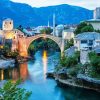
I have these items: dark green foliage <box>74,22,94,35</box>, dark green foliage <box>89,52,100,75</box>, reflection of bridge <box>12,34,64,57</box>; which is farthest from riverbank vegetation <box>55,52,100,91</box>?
reflection of bridge <box>12,34,64,57</box>

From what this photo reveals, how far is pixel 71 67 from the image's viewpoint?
97.7 ft

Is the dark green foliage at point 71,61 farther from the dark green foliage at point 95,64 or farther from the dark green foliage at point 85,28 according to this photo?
the dark green foliage at point 85,28

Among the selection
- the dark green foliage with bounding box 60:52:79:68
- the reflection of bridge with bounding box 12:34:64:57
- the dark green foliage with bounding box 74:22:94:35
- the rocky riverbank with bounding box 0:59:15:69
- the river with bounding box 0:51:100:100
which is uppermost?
the dark green foliage with bounding box 74:22:94:35

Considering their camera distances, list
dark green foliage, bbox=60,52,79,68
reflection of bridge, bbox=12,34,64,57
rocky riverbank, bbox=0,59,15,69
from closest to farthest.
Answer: dark green foliage, bbox=60,52,79,68 < rocky riverbank, bbox=0,59,15,69 < reflection of bridge, bbox=12,34,64,57

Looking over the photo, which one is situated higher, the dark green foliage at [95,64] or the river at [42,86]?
the dark green foliage at [95,64]

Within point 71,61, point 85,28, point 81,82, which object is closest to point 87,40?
point 71,61

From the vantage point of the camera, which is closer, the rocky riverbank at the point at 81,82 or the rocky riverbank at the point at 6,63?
the rocky riverbank at the point at 81,82

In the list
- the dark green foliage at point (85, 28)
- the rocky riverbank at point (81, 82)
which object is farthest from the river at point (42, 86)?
the dark green foliage at point (85, 28)

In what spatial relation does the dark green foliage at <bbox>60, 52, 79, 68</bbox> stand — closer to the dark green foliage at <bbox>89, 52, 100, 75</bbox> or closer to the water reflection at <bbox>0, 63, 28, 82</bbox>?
the dark green foliage at <bbox>89, 52, 100, 75</bbox>

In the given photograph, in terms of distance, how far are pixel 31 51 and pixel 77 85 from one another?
85.3 feet

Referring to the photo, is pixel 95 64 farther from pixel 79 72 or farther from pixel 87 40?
pixel 87 40

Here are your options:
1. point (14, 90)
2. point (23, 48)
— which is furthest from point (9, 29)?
point (14, 90)

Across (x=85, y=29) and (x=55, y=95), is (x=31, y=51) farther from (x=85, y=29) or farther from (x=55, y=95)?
(x=55, y=95)

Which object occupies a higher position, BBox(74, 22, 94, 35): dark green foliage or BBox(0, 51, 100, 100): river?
BBox(74, 22, 94, 35): dark green foliage
